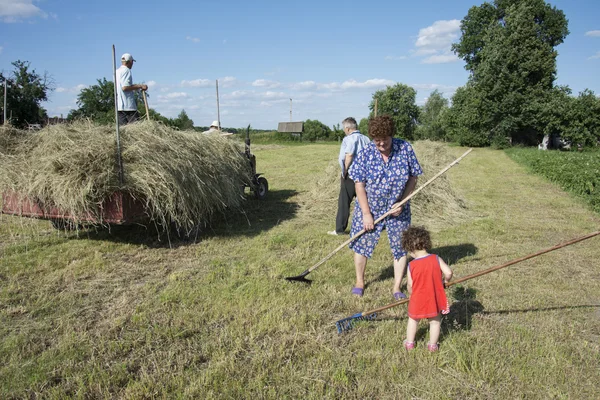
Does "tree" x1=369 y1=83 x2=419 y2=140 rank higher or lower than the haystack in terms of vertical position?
higher

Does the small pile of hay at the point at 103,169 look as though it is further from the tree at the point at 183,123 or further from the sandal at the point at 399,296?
the sandal at the point at 399,296

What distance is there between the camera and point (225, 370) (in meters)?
2.65

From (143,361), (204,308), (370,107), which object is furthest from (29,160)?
(370,107)

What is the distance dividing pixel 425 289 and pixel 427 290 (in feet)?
0.05

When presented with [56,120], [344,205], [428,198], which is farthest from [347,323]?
[428,198]

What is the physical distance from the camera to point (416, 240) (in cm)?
298

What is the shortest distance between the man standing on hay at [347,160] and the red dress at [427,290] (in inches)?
128

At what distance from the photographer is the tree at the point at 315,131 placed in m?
54.8

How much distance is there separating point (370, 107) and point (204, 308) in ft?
237

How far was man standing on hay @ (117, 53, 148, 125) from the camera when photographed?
19.2ft

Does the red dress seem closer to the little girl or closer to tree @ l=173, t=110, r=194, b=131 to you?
the little girl

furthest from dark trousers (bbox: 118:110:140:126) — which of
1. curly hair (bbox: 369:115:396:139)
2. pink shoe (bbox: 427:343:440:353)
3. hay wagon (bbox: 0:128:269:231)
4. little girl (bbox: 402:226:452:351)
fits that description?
pink shoe (bbox: 427:343:440:353)

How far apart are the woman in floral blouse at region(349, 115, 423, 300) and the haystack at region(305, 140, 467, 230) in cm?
329

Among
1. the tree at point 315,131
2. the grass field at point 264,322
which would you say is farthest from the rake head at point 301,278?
the tree at point 315,131
